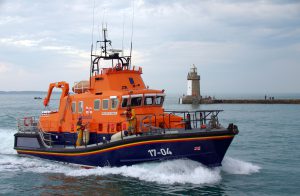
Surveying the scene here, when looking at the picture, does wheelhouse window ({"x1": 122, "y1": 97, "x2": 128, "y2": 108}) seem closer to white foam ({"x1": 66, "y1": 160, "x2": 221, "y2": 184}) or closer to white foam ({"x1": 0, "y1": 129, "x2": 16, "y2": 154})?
white foam ({"x1": 66, "y1": 160, "x2": 221, "y2": 184})

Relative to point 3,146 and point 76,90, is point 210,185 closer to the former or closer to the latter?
point 76,90

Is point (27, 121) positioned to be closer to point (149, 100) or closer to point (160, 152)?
point (149, 100)

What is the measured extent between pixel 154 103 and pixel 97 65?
9.79 ft

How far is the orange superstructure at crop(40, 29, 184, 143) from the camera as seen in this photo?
44.2ft

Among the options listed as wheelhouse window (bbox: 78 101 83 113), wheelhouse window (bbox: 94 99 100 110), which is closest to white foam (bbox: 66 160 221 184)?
wheelhouse window (bbox: 94 99 100 110)

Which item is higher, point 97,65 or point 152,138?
point 97,65

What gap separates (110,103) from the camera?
13.7 metres

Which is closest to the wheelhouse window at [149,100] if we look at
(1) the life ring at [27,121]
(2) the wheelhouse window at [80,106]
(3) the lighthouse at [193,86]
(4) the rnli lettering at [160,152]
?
(4) the rnli lettering at [160,152]

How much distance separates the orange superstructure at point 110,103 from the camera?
13.5 m

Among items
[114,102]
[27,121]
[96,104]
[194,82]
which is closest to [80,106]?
[96,104]

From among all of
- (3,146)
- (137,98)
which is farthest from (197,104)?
(137,98)

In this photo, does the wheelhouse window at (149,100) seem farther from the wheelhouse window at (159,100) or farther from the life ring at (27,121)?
the life ring at (27,121)

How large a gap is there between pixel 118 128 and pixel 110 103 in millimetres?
997

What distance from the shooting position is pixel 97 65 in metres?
15.1
